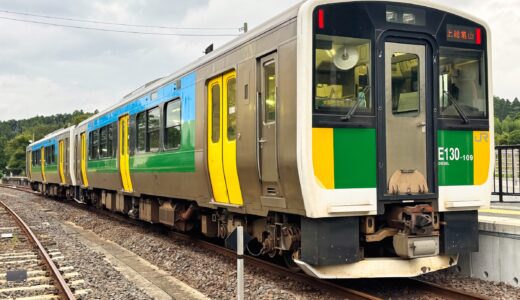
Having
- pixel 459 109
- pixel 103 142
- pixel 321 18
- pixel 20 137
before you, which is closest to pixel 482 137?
pixel 459 109

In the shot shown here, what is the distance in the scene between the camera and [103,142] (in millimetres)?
15109

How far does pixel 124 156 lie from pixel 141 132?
1.44 meters

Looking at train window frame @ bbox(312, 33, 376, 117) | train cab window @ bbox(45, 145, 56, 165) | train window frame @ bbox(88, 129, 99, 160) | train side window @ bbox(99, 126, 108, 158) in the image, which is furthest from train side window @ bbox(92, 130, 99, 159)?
train window frame @ bbox(312, 33, 376, 117)

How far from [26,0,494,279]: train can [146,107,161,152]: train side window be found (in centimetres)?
327

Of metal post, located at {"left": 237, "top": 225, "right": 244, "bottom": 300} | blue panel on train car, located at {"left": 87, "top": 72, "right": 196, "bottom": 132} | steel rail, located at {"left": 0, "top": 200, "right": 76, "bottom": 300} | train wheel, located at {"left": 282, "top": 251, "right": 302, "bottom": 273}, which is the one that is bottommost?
steel rail, located at {"left": 0, "top": 200, "right": 76, "bottom": 300}

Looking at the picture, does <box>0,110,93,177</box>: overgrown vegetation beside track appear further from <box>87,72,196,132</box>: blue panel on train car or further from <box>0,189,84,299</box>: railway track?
<box>0,189,84,299</box>: railway track

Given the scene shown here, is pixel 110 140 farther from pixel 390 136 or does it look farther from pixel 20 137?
pixel 20 137

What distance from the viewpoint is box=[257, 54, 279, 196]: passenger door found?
625 cm

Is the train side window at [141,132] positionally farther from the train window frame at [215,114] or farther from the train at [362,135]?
the train at [362,135]

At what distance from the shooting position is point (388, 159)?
5.96 metres

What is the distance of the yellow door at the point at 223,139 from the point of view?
7.32 meters

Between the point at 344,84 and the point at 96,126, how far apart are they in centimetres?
1177

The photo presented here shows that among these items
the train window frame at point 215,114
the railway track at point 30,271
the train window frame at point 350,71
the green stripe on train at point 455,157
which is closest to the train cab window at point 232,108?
the train window frame at point 215,114

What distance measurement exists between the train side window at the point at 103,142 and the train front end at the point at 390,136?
32.8 ft
